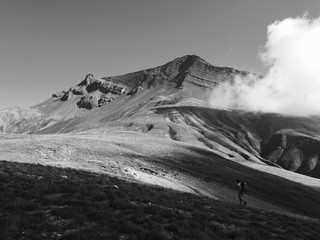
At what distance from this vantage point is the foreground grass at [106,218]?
671 inches

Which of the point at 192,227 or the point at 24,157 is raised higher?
the point at 192,227

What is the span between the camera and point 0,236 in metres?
15.0

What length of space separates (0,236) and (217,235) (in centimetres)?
1197

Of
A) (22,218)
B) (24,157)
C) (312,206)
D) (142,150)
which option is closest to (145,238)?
(22,218)

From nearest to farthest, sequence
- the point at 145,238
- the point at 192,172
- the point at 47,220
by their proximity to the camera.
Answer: the point at 145,238
the point at 47,220
the point at 192,172

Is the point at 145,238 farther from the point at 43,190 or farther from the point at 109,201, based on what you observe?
the point at 43,190

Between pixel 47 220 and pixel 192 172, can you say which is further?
pixel 192 172

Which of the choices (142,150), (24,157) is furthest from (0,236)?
(142,150)

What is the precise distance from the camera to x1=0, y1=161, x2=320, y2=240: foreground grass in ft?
55.9

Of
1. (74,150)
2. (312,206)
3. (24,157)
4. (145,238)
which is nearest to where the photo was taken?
(145,238)

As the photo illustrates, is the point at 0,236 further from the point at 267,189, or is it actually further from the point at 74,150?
the point at 267,189

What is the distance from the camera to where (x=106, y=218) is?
64.7 ft

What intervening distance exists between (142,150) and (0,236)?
6975cm

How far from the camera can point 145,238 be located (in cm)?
1700
